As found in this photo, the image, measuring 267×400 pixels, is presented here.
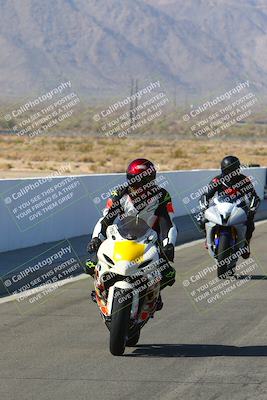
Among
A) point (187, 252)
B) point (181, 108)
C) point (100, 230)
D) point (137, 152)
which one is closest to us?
point (100, 230)

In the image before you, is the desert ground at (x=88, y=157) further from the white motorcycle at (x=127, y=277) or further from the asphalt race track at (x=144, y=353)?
the white motorcycle at (x=127, y=277)

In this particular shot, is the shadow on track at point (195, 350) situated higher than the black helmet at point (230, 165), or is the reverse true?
the black helmet at point (230, 165)

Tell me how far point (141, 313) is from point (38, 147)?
76665 mm

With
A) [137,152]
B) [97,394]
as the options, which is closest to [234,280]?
[97,394]

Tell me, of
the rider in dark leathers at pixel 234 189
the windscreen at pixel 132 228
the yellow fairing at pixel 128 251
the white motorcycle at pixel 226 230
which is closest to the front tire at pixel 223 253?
the white motorcycle at pixel 226 230

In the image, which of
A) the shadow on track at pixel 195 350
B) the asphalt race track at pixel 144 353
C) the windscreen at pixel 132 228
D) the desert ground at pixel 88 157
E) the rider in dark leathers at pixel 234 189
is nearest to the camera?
the asphalt race track at pixel 144 353

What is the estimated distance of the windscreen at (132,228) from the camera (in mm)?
9073

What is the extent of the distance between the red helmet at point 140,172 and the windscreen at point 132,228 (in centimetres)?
66

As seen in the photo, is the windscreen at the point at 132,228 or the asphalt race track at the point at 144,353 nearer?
the asphalt race track at the point at 144,353

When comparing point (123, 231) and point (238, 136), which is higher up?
point (123, 231)

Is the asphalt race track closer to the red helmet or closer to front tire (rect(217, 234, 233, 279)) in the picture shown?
front tire (rect(217, 234, 233, 279))

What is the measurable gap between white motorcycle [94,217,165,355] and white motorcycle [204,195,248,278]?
571 cm

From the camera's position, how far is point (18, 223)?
1723 centimetres

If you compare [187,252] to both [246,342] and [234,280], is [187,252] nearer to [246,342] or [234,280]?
[234,280]
